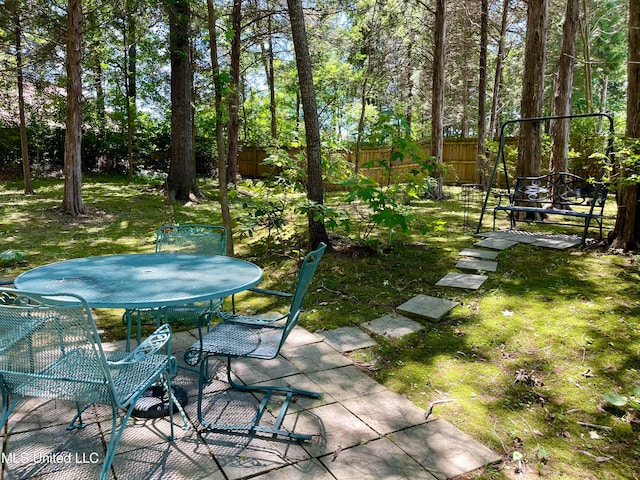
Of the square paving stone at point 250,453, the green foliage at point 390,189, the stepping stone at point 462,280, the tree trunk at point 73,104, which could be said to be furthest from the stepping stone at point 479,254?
the tree trunk at point 73,104

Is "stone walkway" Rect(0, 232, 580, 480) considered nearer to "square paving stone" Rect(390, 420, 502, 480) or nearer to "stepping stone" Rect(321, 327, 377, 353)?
"square paving stone" Rect(390, 420, 502, 480)

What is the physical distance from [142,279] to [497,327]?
2.39 metres

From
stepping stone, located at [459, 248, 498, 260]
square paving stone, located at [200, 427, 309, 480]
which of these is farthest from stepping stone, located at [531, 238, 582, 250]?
square paving stone, located at [200, 427, 309, 480]

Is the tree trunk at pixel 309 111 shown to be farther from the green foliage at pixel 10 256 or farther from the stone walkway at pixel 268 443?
the green foliage at pixel 10 256

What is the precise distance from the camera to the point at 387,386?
7.97 feet

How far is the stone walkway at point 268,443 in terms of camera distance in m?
1.69

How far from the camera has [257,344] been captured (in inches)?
82.9

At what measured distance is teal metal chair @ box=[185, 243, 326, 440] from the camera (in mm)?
1962

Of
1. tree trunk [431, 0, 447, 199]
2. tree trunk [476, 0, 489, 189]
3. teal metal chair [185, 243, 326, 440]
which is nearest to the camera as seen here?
teal metal chair [185, 243, 326, 440]

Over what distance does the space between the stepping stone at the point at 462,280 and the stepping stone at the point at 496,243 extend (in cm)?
97

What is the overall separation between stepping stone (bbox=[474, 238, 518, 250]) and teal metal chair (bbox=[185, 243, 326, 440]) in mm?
3469

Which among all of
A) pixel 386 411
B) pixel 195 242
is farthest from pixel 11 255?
pixel 386 411

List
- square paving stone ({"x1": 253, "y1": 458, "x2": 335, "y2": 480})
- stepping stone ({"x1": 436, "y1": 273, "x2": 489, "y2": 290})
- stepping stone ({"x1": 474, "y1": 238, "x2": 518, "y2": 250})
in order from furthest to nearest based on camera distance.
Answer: stepping stone ({"x1": 474, "y1": 238, "x2": 518, "y2": 250}) < stepping stone ({"x1": 436, "y1": 273, "x2": 489, "y2": 290}) < square paving stone ({"x1": 253, "y1": 458, "x2": 335, "y2": 480})

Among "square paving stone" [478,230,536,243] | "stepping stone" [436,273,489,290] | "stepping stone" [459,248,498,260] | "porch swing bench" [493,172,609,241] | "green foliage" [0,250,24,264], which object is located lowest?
"stepping stone" [436,273,489,290]
